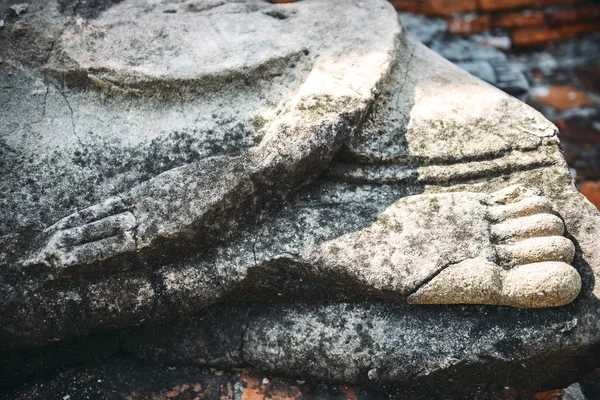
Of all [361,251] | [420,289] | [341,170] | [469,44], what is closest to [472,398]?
[420,289]

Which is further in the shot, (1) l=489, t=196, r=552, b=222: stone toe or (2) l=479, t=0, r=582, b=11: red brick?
(2) l=479, t=0, r=582, b=11: red brick

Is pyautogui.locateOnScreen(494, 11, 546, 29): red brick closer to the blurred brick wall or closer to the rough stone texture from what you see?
the blurred brick wall

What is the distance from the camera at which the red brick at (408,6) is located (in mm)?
3406

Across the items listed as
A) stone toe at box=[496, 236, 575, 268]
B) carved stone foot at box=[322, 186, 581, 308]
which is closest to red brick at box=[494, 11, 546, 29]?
carved stone foot at box=[322, 186, 581, 308]

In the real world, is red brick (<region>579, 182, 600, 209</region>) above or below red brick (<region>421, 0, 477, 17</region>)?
below

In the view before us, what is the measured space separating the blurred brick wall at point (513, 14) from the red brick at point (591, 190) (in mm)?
1321

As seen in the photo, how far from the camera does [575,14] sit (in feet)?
11.2

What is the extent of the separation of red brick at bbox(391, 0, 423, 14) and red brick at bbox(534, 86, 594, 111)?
34.0 inches

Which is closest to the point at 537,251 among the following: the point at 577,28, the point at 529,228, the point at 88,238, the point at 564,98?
the point at 529,228

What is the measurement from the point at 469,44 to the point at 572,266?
186 cm

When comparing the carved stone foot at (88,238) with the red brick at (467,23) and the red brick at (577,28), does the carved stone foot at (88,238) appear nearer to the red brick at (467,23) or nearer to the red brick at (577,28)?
the red brick at (467,23)

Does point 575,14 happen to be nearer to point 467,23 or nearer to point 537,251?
point 467,23

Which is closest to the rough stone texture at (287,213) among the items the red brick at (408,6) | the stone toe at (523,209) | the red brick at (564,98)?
the stone toe at (523,209)

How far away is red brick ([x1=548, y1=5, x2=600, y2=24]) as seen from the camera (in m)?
3.40
